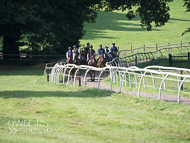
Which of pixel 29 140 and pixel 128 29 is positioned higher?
pixel 128 29

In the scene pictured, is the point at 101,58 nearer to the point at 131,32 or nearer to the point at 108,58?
the point at 108,58

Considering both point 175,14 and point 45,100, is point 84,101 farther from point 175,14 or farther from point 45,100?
point 175,14

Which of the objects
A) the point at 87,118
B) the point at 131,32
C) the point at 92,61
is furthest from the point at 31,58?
the point at 131,32

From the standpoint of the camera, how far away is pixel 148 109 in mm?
9953

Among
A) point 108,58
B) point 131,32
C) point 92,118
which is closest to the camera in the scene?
point 92,118

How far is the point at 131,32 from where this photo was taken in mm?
68062

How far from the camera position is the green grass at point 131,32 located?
56900 millimetres

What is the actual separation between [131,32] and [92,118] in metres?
60.2

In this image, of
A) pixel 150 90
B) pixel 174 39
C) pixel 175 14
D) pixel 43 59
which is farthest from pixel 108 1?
pixel 175 14

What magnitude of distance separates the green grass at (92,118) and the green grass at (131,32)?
131 feet

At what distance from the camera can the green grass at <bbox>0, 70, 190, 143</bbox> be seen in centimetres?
705

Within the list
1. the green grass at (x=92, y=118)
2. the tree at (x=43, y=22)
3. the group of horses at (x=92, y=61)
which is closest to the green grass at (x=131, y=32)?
the tree at (x=43, y=22)

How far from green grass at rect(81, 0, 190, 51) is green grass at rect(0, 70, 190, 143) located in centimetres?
3982

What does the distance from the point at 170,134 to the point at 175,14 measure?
261 ft
